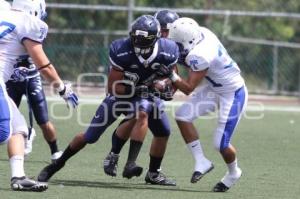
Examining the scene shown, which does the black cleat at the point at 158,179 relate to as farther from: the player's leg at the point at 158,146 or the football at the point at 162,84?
the football at the point at 162,84

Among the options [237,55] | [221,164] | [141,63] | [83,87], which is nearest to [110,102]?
[141,63]

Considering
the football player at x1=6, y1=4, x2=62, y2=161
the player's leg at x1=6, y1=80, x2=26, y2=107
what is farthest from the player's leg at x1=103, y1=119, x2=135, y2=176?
the player's leg at x1=6, y1=80, x2=26, y2=107

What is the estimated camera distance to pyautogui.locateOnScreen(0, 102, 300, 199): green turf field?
304 inches

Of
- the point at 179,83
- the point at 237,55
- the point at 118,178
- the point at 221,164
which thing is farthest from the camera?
the point at 237,55

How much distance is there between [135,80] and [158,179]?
3.28ft

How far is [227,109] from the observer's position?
8.35 m

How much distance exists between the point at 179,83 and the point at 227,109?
59 cm

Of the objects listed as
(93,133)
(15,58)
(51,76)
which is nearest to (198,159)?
(93,133)

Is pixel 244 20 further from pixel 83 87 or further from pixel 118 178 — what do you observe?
pixel 118 178

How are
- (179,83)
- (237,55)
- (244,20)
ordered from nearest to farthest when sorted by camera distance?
(179,83)
(237,55)
(244,20)

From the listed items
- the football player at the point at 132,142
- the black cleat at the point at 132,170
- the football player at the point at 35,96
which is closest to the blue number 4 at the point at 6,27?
the football player at the point at 132,142

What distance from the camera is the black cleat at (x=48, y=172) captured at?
8.23 metres

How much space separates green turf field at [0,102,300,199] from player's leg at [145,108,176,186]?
14 cm

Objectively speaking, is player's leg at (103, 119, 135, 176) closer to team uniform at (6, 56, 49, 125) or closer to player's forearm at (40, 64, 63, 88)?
player's forearm at (40, 64, 63, 88)
